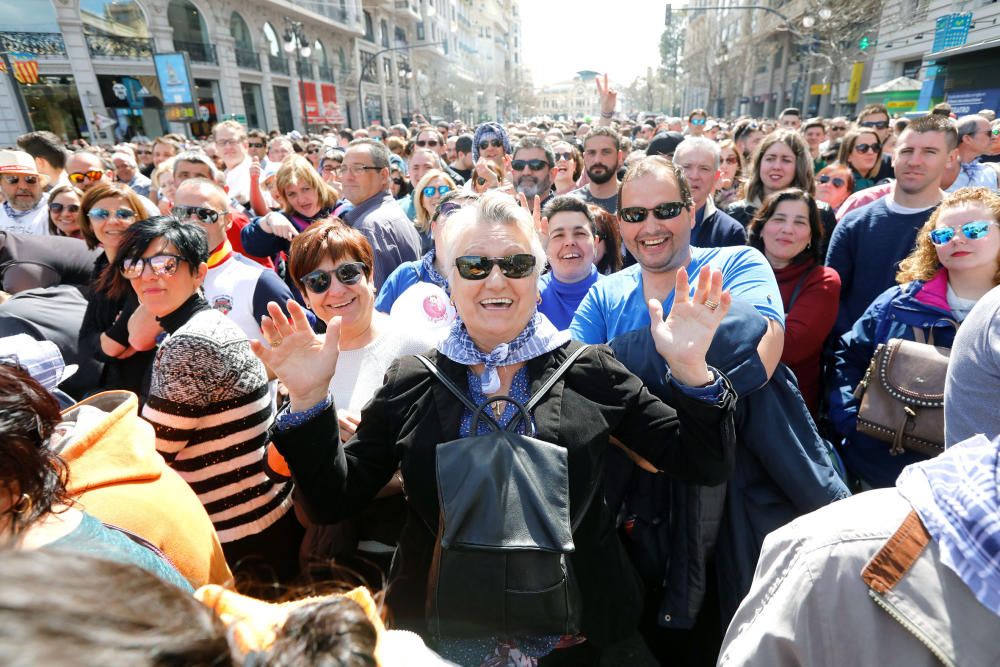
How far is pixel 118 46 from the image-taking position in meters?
23.8

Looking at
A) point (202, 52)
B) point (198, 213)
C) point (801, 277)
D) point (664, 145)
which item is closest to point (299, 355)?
point (198, 213)

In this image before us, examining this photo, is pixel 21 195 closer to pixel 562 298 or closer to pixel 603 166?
pixel 562 298

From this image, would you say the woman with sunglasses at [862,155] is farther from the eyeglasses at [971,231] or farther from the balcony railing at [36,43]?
the balcony railing at [36,43]

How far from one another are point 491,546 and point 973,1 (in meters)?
29.4

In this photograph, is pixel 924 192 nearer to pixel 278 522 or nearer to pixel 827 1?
pixel 278 522

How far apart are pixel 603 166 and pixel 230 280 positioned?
357cm

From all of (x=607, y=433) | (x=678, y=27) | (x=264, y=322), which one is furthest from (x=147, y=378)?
(x=678, y=27)

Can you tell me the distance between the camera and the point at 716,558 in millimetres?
1973

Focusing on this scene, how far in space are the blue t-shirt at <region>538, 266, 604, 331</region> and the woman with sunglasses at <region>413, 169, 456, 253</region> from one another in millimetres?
1627

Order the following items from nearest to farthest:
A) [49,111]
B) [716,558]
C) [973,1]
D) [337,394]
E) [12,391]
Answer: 1. [12,391]
2. [716,558]
3. [337,394]
4. [973,1]
5. [49,111]

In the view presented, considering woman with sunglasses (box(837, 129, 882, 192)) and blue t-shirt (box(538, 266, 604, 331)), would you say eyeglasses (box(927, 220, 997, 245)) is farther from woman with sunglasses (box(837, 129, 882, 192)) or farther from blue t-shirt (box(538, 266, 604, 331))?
woman with sunglasses (box(837, 129, 882, 192))

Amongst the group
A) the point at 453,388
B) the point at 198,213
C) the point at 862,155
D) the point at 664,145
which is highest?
the point at 664,145

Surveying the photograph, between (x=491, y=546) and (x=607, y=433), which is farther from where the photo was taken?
(x=607, y=433)

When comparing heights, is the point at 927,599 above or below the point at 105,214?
below
